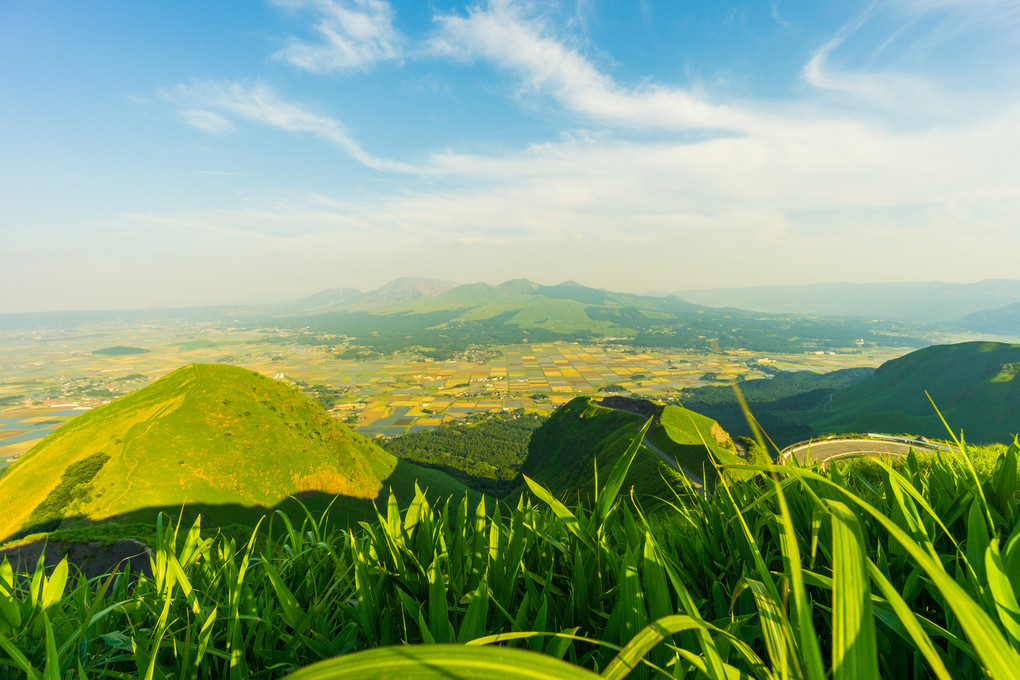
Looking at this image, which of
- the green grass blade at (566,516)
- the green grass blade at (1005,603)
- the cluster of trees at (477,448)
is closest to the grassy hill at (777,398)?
the cluster of trees at (477,448)

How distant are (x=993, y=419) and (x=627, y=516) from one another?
109 m

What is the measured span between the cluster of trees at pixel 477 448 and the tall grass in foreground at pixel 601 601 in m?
67.4

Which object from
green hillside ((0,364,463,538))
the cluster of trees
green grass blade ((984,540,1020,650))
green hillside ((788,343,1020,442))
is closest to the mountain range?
green hillside ((788,343,1020,442))

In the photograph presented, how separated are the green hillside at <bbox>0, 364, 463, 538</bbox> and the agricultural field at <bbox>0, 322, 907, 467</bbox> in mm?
43114

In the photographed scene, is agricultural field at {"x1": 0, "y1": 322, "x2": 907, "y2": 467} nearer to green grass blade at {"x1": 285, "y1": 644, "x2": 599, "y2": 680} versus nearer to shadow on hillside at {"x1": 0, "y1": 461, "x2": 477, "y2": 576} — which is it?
shadow on hillside at {"x1": 0, "y1": 461, "x2": 477, "y2": 576}

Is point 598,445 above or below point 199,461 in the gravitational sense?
below

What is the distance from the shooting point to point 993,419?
230 ft

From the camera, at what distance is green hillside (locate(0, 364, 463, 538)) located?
34.9m

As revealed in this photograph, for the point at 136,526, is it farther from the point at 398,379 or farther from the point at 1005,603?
the point at 398,379

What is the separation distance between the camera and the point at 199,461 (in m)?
40.6

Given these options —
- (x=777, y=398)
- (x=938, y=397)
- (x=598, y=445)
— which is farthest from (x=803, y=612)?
(x=777, y=398)

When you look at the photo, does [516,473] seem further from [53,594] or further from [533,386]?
[53,594]

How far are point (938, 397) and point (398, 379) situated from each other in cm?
15080

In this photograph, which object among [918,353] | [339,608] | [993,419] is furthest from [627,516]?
[918,353]
